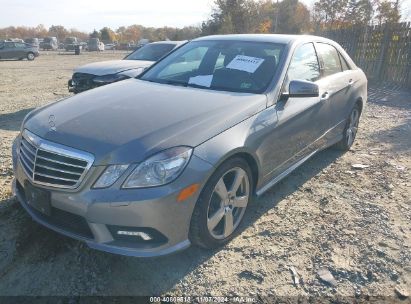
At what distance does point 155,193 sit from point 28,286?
3.74 feet

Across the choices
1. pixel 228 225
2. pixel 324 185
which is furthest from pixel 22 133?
pixel 324 185

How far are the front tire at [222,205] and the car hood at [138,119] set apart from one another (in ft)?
1.10

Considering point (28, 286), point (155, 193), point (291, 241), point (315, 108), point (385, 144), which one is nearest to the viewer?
point (155, 193)

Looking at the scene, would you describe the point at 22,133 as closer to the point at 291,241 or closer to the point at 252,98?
the point at 252,98

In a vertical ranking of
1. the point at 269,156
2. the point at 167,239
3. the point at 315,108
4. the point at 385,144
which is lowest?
the point at 385,144

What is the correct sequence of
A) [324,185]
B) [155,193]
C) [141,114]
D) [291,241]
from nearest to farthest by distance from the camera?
[155,193], [141,114], [291,241], [324,185]

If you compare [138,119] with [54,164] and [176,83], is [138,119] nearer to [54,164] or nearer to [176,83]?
[54,164]

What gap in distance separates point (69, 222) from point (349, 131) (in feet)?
13.6

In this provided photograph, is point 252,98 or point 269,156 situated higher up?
point 252,98

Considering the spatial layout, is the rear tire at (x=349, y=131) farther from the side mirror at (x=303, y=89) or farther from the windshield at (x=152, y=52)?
the windshield at (x=152, y=52)

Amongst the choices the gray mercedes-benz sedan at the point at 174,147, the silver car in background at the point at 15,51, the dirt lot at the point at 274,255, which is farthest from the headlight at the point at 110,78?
the silver car in background at the point at 15,51

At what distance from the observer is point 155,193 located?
241 cm

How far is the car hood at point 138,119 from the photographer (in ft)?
8.23

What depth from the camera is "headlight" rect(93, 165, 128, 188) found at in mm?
2416
